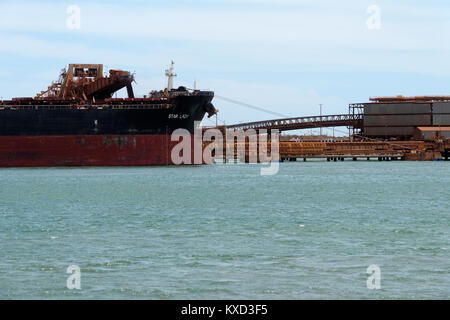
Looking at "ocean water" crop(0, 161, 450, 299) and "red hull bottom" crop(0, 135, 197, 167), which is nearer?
"ocean water" crop(0, 161, 450, 299)

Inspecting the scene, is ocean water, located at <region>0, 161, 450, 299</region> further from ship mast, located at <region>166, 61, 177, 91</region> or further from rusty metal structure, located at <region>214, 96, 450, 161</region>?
rusty metal structure, located at <region>214, 96, 450, 161</region>

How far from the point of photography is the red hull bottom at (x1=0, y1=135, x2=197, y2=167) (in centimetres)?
5681

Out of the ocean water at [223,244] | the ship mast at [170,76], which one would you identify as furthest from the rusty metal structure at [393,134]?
the ocean water at [223,244]

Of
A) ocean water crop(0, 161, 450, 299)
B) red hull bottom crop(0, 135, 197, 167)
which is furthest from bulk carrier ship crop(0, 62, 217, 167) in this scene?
ocean water crop(0, 161, 450, 299)

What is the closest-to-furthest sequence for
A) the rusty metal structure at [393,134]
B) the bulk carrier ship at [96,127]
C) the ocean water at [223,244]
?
the ocean water at [223,244], the bulk carrier ship at [96,127], the rusty metal structure at [393,134]

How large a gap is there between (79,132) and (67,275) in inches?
1666

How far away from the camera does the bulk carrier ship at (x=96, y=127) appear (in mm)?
56719

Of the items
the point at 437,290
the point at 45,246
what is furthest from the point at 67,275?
the point at 437,290

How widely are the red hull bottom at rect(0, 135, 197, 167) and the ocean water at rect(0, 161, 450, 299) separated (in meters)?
19.0

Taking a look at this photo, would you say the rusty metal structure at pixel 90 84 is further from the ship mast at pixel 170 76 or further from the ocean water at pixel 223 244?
the ocean water at pixel 223 244

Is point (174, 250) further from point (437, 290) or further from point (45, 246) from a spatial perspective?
point (437, 290)

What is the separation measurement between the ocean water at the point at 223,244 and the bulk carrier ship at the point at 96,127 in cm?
1913

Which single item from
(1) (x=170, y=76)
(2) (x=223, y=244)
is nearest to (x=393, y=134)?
(1) (x=170, y=76)

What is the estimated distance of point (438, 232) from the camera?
22031 mm
